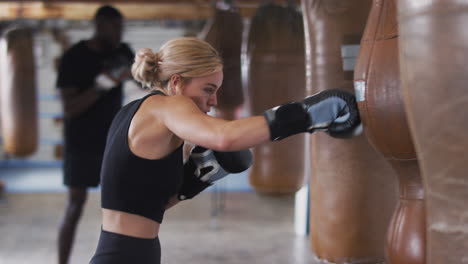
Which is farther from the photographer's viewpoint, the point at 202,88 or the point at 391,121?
the point at 202,88

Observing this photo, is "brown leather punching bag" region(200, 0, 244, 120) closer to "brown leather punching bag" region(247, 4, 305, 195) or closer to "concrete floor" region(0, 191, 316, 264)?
"brown leather punching bag" region(247, 4, 305, 195)

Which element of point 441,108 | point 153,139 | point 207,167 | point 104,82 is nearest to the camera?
point 441,108

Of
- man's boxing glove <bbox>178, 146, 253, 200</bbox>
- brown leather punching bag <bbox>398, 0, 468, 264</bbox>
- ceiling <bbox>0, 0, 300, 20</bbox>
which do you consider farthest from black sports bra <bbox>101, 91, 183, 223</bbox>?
ceiling <bbox>0, 0, 300, 20</bbox>

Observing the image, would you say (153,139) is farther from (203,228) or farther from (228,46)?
(203,228)

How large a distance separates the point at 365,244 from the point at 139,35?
4223mm

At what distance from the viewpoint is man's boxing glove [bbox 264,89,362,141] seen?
39.9 inches

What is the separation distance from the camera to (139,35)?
5234 millimetres

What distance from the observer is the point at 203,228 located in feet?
12.6

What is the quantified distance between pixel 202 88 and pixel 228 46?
749 millimetres

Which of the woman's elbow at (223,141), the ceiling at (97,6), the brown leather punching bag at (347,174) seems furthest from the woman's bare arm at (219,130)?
the ceiling at (97,6)

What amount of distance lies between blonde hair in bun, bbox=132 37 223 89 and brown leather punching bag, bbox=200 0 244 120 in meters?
0.57

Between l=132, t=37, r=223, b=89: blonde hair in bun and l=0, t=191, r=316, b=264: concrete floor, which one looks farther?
l=0, t=191, r=316, b=264: concrete floor

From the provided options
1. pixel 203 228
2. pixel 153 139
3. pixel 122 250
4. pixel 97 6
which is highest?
pixel 97 6

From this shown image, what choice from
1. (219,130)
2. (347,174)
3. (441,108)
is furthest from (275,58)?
(441,108)
